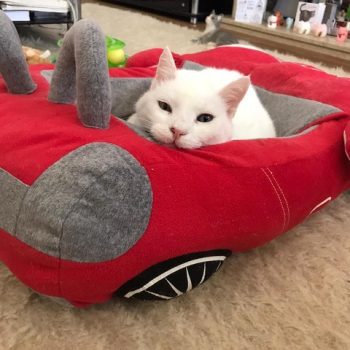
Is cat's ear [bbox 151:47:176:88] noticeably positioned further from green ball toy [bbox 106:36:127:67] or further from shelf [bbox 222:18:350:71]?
shelf [bbox 222:18:350:71]

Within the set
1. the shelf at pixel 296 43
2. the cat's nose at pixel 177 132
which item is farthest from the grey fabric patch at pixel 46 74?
the shelf at pixel 296 43

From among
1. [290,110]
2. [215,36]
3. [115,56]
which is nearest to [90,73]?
[290,110]

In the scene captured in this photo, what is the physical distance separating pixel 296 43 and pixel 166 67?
2184 mm

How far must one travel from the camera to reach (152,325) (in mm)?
752

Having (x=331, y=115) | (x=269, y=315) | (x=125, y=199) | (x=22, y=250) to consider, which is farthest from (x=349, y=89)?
(x=22, y=250)

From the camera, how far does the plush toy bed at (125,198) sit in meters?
0.61

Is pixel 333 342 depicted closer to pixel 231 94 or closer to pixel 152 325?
pixel 152 325

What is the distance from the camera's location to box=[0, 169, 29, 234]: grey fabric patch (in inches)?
24.9

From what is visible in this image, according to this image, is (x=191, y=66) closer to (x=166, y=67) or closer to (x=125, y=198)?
(x=166, y=67)

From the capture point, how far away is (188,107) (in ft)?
2.72

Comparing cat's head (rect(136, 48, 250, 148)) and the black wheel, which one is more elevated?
cat's head (rect(136, 48, 250, 148))

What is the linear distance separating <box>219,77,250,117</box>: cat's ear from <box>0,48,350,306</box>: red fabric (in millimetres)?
112

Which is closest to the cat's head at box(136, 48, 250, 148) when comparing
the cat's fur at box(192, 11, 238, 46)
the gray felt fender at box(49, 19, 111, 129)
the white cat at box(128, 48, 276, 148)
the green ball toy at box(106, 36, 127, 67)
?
the white cat at box(128, 48, 276, 148)

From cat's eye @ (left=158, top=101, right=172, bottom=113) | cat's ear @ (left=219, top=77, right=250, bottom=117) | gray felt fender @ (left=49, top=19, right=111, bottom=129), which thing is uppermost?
gray felt fender @ (left=49, top=19, right=111, bottom=129)
